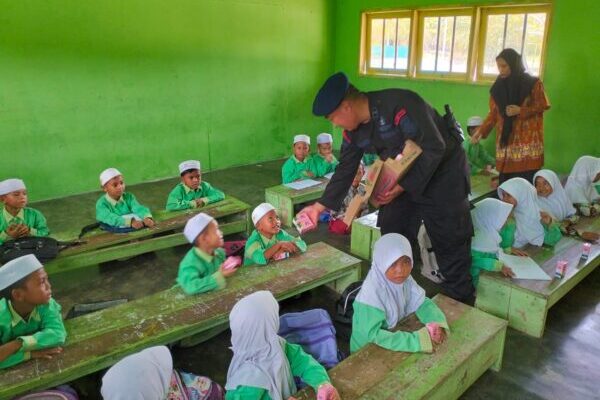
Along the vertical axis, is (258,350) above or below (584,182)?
below

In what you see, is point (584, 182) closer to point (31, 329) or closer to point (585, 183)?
point (585, 183)

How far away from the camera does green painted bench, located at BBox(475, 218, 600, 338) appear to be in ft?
10.8

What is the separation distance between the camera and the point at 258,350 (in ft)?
7.18

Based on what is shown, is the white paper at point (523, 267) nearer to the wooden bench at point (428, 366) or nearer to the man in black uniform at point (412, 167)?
the man in black uniform at point (412, 167)

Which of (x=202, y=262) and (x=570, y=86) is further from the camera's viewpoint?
(x=570, y=86)

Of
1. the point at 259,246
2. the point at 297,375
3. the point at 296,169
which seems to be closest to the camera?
the point at 297,375

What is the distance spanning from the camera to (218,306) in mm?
2920

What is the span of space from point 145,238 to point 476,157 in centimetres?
464

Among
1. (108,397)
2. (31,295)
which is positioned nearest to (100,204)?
(31,295)

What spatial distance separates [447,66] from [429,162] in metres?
5.67

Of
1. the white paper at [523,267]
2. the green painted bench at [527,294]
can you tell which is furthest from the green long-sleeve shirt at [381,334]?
the white paper at [523,267]

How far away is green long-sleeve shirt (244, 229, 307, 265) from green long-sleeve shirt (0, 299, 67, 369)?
1.35 meters

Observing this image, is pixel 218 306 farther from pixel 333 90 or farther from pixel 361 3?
pixel 361 3

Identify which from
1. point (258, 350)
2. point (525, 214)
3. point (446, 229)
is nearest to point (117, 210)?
point (258, 350)
